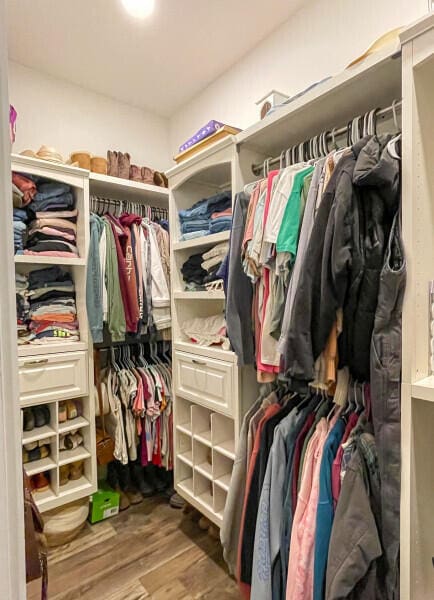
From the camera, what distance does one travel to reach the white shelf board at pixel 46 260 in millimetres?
1672

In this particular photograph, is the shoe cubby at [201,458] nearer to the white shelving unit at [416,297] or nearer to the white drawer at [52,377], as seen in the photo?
the white drawer at [52,377]

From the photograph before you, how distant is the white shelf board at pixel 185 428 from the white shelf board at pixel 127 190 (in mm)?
1449

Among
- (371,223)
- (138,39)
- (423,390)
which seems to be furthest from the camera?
(138,39)

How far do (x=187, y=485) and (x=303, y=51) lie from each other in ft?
7.71

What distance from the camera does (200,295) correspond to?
1.68 metres

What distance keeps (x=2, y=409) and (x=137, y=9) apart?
6.06 feet

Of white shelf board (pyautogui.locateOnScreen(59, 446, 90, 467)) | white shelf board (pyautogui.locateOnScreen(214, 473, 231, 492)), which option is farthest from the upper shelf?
white shelf board (pyautogui.locateOnScreen(59, 446, 90, 467))

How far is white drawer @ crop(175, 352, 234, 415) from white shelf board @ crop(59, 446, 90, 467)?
2.19 ft

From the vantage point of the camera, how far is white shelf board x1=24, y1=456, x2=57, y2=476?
1.73 metres

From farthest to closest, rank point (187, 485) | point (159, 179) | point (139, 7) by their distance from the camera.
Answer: point (159, 179), point (187, 485), point (139, 7)

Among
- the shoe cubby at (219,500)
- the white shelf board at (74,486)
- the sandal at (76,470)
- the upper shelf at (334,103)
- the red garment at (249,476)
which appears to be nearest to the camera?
the upper shelf at (334,103)

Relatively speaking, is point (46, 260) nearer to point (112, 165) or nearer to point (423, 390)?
point (112, 165)

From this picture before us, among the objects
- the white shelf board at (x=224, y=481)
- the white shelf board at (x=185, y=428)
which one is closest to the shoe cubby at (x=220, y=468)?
the white shelf board at (x=224, y=481)

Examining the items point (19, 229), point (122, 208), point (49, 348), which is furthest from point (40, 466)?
point (122, 208)
